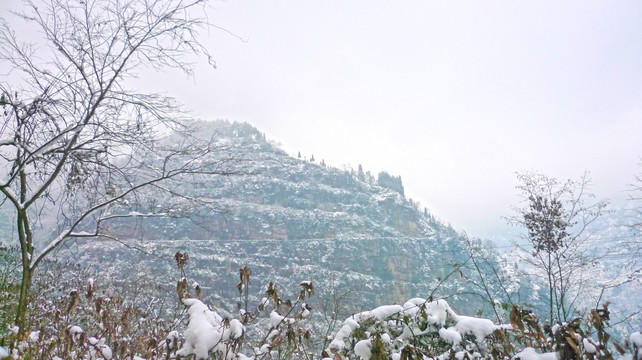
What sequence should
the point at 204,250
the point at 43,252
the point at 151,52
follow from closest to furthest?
the point at 43,252
the point at 151,52
the point at 204,250

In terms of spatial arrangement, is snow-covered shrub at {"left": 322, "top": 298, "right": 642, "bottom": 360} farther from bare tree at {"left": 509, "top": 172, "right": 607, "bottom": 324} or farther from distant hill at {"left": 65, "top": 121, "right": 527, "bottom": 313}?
distant hill at {"left": 65, "top": 121, "right": 527, "bottom": 313}

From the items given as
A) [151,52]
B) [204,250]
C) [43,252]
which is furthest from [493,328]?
[204,250]

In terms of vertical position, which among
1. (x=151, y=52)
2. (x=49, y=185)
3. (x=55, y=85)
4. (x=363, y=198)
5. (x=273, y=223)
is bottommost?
(x=49, y=185)

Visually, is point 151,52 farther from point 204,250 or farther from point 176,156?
point 204,250

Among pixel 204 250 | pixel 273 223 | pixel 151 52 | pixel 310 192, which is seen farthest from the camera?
pixel 310 192

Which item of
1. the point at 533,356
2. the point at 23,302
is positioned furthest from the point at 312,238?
the point at 533,356

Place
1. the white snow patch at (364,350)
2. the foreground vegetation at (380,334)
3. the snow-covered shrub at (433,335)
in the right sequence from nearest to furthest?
the foreground vegetation at (380,334)
the snow-covered shrub at (433,335)
the white snow patch at (364,350)

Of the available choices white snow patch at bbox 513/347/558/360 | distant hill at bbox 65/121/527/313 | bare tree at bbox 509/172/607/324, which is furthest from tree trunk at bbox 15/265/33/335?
distant hill at bbox 65/121/527/313

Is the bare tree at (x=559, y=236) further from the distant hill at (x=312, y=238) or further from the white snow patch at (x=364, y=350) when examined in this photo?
the distant hill at (x=312, y=238)

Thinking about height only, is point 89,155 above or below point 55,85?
below

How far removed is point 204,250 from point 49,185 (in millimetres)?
87251

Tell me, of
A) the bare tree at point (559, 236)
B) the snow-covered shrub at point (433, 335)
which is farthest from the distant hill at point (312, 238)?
the snow-covered shrub at point (433, 335)

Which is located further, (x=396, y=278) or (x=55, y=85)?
(x=396, y=278)

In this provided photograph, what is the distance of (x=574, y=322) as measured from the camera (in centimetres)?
146
